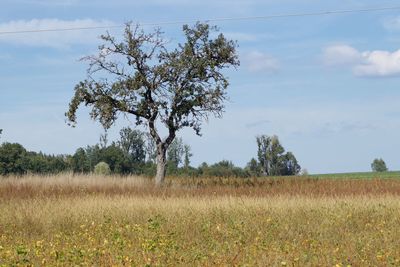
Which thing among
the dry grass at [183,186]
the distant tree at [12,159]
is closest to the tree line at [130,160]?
the distant tree at [12,159]

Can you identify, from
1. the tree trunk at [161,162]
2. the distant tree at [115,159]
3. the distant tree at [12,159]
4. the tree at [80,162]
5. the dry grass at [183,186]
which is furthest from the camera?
the tree at [80,162]

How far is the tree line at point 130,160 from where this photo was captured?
280ft

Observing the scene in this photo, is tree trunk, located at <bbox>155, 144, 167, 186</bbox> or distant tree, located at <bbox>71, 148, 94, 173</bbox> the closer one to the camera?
tree trunk, located at <bbox>155, 144, 167, 186</bbox>

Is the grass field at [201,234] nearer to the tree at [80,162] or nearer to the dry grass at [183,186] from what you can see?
the dry grass at [183,186]

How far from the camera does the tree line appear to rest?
85.4 m

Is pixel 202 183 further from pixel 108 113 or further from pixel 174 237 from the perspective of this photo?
pixel 174 237

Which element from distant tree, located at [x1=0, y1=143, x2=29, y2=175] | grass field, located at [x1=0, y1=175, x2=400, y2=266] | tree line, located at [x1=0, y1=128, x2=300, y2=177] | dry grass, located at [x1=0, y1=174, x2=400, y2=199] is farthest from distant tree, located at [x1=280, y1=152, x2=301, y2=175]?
grass field, located at [x1=0, y1=175, x2=400, y2=266]

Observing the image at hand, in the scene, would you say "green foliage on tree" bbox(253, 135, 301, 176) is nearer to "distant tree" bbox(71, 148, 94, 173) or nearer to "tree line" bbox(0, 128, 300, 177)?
"tree line" bbox(0, 128, 300, 177)

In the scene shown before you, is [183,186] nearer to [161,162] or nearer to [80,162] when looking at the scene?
[161,162]

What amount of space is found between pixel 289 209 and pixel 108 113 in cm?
1848

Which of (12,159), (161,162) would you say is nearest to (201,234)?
(161,162)

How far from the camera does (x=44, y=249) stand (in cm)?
1143

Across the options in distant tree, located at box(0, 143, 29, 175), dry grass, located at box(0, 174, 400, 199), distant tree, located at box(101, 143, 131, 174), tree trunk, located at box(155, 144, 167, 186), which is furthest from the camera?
distant tree, located at box(101, 143, 131, 174)

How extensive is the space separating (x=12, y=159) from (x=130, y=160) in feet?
65.4
